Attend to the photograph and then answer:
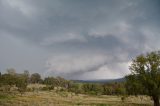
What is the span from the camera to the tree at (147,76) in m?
64.6

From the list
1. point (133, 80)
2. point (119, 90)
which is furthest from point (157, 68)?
point (119, 90)

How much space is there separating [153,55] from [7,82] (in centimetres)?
10927

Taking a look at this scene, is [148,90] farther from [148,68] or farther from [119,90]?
[119,90]

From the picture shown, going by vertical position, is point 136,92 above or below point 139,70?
below

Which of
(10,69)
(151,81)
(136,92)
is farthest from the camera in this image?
(10,69)

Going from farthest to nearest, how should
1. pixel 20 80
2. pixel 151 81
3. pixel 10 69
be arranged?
pixel 10 69 < pixel 20 80 < pixel 151 81

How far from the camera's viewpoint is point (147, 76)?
65000 mm

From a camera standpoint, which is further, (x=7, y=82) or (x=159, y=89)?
(x=7, y=82)

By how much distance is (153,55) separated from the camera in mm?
66688

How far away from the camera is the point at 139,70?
66625 mm

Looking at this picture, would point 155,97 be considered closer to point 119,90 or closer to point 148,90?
point 148,90

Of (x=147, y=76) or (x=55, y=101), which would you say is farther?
(x=55, y=101)

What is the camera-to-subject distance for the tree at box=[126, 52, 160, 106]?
64625mm

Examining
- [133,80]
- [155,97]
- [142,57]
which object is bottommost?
[155,97]
